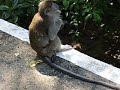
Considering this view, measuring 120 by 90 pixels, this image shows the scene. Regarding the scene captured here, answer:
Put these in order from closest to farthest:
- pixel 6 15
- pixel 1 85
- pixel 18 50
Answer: pixel 1 85 < pixel 18 50 < pixel 6 15

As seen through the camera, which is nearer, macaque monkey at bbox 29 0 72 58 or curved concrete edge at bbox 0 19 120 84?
curved concrete edge at bbox 0 19 120 84

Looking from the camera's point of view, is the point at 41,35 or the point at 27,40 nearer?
the point at 41,35

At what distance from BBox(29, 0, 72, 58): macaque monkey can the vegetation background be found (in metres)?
0.99

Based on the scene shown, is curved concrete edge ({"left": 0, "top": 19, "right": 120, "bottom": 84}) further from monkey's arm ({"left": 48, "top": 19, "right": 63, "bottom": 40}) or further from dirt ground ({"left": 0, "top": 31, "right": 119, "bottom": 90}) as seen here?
monkey's arm ({"left": 48, "top": 19, "right": 63, "bottom": 40})

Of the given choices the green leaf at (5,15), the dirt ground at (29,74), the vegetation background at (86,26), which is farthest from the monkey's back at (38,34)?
the green leaf at (5,15)

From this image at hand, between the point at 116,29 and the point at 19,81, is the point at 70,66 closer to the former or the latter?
the point at 19,81

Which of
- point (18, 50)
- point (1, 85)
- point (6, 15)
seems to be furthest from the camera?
point (6, 15)

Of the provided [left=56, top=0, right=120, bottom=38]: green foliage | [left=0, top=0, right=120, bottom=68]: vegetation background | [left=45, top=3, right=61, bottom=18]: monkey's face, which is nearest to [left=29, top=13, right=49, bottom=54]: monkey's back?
[left=45, top=3, right=61, bottom=18]: monkey's face

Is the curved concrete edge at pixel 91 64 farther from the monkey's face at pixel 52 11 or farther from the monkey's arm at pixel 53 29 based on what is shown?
the monkey's face at pixel 52 11

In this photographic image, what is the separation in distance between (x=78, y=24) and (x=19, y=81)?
1958mm

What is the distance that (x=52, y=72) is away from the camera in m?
5.17

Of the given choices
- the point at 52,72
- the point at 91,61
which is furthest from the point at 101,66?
the point at 52,72

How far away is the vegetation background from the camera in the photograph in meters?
6.41

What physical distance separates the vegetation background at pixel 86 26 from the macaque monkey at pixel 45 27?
3.24 ft
